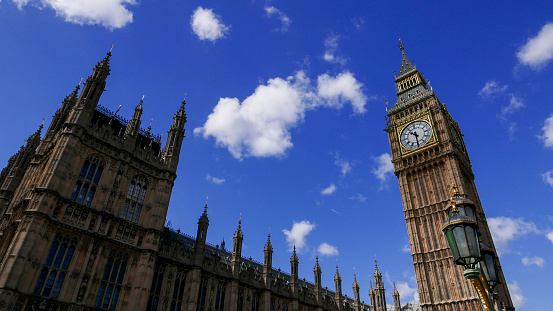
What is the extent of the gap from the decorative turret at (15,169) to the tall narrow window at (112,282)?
15403 millimetres

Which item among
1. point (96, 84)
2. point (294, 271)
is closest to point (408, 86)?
point (294, 271)

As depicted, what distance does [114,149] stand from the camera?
30.8m

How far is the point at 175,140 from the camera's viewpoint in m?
36.1

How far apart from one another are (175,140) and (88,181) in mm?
9758

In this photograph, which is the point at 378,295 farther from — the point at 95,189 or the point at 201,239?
the point at 95,189

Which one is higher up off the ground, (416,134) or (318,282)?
(416,134)

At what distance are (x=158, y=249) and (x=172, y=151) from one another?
9.74 metres

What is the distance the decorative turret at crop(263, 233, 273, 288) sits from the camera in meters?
38.9

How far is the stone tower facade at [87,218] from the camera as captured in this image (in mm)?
23469

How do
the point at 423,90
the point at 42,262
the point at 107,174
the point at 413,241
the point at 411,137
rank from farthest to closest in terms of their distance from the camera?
the point at 423,90 → the point at 411,137 → the point at 413,241 → the point at 107,174 → the point at 42,262

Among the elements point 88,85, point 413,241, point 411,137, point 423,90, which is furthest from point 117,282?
point 423,90

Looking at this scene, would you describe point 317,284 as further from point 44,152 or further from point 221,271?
point 44,152

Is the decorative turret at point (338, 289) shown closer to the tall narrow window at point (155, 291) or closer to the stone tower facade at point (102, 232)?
the stone tower facade at point (102, 232)

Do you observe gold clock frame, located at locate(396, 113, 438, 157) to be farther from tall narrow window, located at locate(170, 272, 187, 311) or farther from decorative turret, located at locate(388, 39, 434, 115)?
tall narrow window, located at locate(170, 272, 187, 311)
